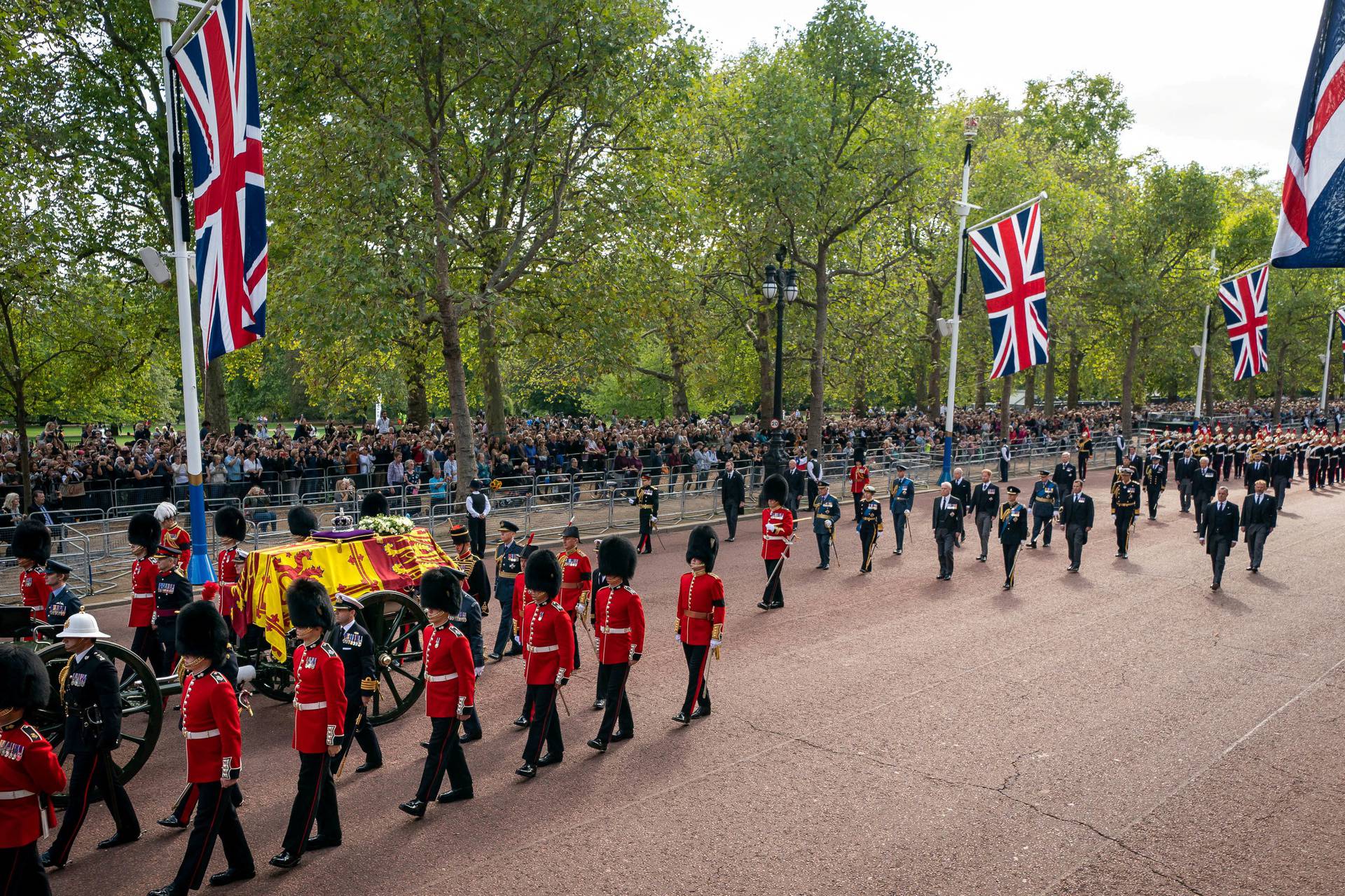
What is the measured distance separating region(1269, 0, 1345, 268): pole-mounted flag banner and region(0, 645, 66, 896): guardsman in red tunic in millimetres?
7303

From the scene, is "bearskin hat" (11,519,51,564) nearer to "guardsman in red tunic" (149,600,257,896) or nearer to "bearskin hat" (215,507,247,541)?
"bearskin hat" (215,507,247,541)

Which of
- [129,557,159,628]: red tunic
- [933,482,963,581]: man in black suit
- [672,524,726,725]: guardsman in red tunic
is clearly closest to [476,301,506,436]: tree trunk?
[933,482,963,581]: man in black suit

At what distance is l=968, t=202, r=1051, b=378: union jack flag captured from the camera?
834 inches

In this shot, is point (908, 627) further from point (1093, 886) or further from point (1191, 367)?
point (1191, 367)

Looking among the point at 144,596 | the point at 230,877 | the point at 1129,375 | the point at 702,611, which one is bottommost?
the point at 230,877

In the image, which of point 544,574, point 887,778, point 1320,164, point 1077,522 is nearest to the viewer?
point 1320,164

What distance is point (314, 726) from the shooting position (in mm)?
6383

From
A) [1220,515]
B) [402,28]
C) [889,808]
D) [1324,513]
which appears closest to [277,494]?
[402,28]

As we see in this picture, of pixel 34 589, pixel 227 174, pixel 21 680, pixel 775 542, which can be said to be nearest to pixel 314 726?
pixel 21 680

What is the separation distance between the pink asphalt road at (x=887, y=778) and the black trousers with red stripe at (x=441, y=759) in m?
0.22

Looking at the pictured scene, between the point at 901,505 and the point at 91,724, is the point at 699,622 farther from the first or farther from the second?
the point at 901,505

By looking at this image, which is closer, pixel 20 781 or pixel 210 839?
pixel 20 781

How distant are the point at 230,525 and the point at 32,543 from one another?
174 cm

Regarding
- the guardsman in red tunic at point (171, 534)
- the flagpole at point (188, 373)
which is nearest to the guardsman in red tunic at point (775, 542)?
the flagpole at point (188, 373)
